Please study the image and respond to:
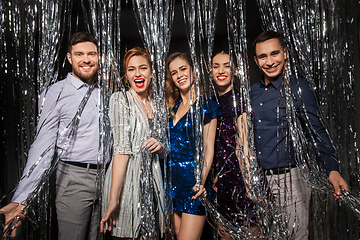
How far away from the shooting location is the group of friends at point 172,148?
976 mm

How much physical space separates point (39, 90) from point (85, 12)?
44 cm

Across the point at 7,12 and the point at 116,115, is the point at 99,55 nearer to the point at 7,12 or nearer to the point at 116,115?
the point at 116,115

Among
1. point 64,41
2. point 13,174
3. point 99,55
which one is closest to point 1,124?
point 13,174

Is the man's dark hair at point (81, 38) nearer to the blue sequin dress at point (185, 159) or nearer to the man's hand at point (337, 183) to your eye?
the blue sequin dress at point (185, 159)

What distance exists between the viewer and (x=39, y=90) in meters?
1.12

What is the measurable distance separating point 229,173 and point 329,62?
0.77m

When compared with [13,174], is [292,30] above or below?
above

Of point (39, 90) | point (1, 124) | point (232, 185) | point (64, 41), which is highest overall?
point (64, 41)

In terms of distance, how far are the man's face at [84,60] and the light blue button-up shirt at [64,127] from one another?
0.03m

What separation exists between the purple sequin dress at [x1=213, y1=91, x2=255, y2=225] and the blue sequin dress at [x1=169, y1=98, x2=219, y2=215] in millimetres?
84

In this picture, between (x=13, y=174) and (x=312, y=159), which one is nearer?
(x=312, y=159)

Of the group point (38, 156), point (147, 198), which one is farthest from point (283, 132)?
point (38, 156)

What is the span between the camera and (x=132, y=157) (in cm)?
100

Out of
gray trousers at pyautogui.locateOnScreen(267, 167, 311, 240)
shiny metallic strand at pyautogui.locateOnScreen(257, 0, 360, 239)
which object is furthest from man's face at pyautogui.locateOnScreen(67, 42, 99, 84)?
gray trousers at pyautogui.locateOnScreen(267, 167, 311, 240)
